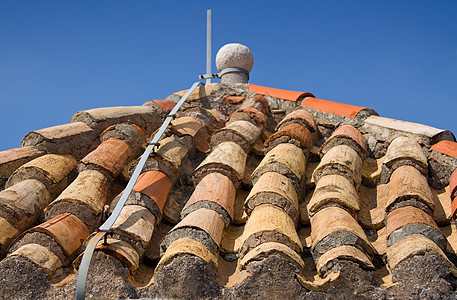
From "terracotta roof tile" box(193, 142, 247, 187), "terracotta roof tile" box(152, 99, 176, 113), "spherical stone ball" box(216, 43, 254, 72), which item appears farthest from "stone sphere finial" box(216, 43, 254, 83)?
"terracotta roof tile" box(193, 142, 247, 187)

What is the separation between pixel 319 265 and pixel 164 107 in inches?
126

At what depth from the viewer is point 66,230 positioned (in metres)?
3.74

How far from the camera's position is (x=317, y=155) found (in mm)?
5043

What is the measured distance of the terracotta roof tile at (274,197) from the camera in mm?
3836

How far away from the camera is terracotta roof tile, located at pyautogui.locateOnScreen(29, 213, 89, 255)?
11.8 feet

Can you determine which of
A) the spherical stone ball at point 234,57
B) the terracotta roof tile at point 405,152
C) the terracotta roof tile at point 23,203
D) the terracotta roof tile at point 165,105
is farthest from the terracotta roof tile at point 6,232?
the spherical stone ball at point 234,57

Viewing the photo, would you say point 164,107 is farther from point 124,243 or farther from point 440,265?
point 440,265

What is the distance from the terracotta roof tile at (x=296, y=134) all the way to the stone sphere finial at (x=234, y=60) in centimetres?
186

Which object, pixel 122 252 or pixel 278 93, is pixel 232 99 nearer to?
pixel 278 93

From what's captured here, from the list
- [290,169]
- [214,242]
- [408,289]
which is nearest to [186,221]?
[214,242]

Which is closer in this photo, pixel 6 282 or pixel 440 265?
pixel 440 265

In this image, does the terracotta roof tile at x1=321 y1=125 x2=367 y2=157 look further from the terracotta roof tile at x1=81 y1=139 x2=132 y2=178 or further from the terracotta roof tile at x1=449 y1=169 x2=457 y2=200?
the terracotta roof tile at x1=81 y1=139 x2=132 y2=178

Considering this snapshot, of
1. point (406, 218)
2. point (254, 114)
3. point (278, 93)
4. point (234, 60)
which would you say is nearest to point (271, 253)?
point (406, 218)

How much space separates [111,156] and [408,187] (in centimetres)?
235
